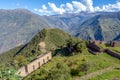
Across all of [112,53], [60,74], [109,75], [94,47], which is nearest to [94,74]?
[109,75]

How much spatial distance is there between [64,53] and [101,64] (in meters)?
28.2

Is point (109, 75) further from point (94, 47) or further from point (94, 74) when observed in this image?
point (94, 47)

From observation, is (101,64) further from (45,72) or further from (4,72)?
(4,72)

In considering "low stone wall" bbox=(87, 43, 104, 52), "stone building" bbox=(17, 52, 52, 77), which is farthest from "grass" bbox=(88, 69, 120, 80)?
"stone building" bbox=(17, 52, 52, 77)

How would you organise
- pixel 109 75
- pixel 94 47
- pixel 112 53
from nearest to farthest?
pixel 109 75 → pixel 112 53 → pixel 94 47

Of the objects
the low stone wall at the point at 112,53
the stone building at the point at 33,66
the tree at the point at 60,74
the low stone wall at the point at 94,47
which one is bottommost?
the stone building at the point at 33,66

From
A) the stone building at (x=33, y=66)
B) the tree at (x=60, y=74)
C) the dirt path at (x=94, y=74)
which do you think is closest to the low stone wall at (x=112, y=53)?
the dirt path at (x=94, y=74)

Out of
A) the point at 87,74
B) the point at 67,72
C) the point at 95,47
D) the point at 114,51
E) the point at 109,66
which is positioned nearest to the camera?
the point at 67,72

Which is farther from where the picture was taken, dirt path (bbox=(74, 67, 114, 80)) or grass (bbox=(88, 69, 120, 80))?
dirt path (bbox=(74, 67, 114, 80))

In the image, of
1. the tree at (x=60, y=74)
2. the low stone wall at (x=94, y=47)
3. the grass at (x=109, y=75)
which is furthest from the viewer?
the low stone wall at (x=94, y=47)

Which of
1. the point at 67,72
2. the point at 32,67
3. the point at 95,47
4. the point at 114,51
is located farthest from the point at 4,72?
the point at 95,47

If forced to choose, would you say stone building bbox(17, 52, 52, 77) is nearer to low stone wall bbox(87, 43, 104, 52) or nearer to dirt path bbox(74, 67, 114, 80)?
low stone wall bbox(87, 43, 104, 52)

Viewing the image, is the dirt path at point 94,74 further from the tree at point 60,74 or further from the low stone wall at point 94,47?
the low stone wall at point 94,47

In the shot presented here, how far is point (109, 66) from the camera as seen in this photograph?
6366 centimetres
